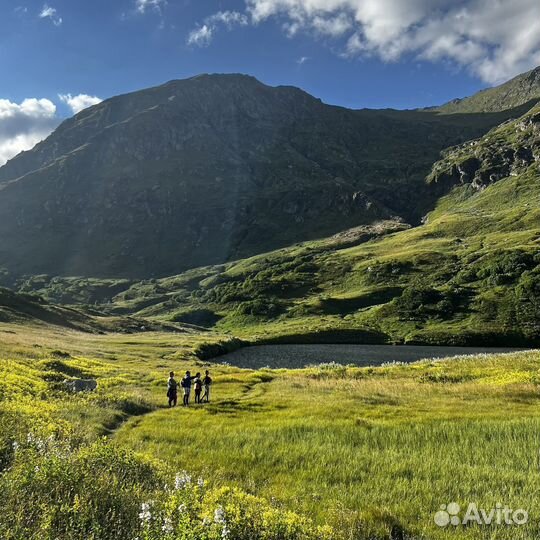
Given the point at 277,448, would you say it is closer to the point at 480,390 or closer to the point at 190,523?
the point at 190,523

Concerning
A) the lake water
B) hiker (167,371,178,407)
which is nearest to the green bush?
hiker (167,371,178,407)

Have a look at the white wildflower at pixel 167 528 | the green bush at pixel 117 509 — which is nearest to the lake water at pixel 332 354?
the green bush at pixel 117 509

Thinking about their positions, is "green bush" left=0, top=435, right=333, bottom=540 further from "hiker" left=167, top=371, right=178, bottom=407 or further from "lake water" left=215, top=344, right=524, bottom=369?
"lake water" left=215, top=344, right=524, bottom=369

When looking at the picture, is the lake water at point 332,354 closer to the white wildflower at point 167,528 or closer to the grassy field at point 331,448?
the grassy field at point 331,448

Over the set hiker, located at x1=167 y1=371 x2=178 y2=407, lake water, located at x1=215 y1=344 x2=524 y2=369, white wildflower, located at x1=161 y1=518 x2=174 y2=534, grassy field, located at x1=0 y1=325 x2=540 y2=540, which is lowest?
lake water, located at x1=215 y1=344 x2=524 y2=369

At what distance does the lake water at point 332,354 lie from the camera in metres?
120

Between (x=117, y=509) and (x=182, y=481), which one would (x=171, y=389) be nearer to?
(x=182, y=481)

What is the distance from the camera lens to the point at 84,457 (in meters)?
13.9

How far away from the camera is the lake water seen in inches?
4719

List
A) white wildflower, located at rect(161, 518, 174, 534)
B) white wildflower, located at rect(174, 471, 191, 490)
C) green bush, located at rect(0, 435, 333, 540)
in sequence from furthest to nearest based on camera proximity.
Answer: white wildflower, located at rect(174, 471, 191, 490)
green bush, located at rect(0, 435, 333, 540)
white wildflower, located at rect(161, 518, 174, 534)

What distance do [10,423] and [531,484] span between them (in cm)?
1853

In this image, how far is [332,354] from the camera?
13500 cm

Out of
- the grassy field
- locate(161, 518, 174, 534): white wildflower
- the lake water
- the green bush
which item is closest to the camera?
locate(161, 518, 174, 534): white wildflower

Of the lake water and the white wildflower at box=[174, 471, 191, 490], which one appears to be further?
the lake water
